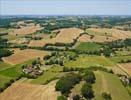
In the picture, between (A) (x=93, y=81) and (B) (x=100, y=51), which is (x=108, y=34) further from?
(A) (x=93, y=81)

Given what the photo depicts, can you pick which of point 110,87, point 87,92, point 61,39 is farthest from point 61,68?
point 61,39

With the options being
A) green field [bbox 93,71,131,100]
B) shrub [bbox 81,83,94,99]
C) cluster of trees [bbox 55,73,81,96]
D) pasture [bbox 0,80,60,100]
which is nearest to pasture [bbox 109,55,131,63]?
green field [bbox 93,71,131,100]

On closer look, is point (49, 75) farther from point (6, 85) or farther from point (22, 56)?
point (22, 56)

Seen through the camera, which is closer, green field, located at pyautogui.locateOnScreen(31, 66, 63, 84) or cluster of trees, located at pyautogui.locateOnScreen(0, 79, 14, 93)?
cluster of trees, located at pyautogui.locateOnScreen(0, 79, 14, 93)

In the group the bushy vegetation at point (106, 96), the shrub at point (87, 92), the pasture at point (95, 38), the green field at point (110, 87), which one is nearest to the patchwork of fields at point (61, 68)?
the green field at point (110, 87)

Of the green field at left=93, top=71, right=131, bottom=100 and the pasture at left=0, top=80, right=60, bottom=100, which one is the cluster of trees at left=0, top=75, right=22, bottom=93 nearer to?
the pasture at left=0, top=80, right=60, bottom=100

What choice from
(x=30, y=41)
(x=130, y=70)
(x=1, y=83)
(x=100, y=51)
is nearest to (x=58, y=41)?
(x=30, y=41)

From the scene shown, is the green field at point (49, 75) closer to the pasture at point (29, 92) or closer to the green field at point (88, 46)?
the pasture at point (29, 92)
